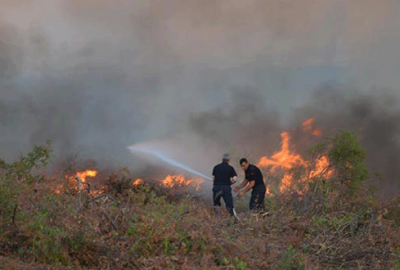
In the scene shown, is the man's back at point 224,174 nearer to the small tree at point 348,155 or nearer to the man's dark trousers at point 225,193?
the man's dark trousers at point 225,193

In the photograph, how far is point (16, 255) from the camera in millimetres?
8383

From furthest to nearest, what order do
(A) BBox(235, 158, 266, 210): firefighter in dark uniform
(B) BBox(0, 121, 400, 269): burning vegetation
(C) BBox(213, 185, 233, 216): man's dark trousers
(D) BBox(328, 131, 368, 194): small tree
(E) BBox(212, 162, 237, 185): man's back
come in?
(D) BBox(328, 131, 368, 194): small tree → (A) BBox(235, 158, 266, 210): firefighter in dark uniform → (E) BBox(212, 162, 237, 185): man's back → (C) BBox(213, 185, 233, 216): man's dark trousers → (B) BBox(0, 121, 400, 269): burning vegetation

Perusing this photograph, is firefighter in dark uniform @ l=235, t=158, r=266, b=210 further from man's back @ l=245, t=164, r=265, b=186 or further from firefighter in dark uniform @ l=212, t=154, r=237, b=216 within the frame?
firefighter in dark uniform @ l=212, t=154, r=237, b=216

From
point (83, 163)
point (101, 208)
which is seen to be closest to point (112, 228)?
point (101, 208)

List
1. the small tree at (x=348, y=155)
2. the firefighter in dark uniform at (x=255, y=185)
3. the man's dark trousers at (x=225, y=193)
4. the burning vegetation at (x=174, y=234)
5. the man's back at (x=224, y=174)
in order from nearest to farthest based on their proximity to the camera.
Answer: the burning vegetation at (x=174, y=234), the man's dark trousers at (x=225, y=193), the man's back at (x=224, y=174), the firefighter in dark uniform at (x=255, y=185), the small tree at (x=348, y=155)

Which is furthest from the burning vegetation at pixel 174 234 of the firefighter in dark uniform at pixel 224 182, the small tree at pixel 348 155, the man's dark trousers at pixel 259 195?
the small tree at pixel 348 155

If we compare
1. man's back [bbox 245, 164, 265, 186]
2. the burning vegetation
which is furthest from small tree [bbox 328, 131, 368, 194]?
the burning vegetation

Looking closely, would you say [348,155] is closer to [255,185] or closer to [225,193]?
[255,185]

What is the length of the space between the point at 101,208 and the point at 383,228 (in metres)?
5.55

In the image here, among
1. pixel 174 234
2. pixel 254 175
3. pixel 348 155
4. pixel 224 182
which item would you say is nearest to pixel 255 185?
pixel 254 175

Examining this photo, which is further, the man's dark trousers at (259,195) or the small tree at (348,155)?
the small tree at (348,155)

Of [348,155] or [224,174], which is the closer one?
[224,174]

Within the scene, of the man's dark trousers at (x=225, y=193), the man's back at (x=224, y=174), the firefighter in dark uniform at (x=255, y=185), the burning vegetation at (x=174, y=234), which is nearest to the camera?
the burning vegetation at (x=174, y=234)

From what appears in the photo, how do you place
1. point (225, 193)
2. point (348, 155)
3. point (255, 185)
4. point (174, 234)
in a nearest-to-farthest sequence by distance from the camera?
point (174, 234)
point (225, 193)
point (255, 185)
point (348, 155)
